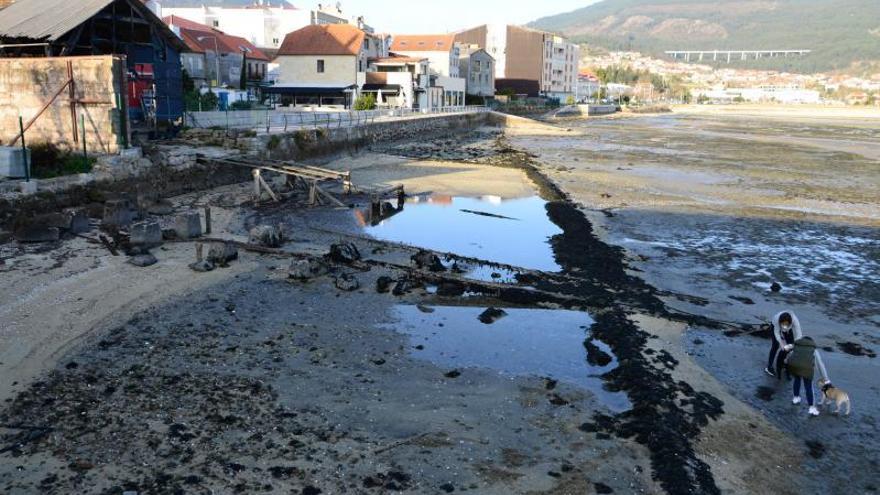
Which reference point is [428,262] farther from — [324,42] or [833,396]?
[324,42]

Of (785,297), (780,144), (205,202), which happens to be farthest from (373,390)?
(780,144)

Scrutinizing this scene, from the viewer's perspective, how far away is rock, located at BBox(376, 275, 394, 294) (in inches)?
529

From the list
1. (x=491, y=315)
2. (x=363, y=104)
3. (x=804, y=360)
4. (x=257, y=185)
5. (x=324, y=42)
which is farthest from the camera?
(x=324, y=42)

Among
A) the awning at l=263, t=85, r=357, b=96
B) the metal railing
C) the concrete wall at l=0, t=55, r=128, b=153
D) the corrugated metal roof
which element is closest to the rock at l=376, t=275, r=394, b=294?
the concrete wall at l=0, t=55, r=128, b=153

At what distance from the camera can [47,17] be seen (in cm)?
2239

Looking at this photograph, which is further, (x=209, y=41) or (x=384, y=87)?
(x=384, y=87)

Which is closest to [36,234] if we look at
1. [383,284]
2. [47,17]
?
[383,284]

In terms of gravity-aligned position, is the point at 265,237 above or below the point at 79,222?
below

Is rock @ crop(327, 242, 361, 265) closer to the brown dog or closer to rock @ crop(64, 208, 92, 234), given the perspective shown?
rock @ crop(64, 208, 92, 234)

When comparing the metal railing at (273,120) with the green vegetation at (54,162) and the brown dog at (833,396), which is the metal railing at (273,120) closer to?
the green vegetation at (54,162)

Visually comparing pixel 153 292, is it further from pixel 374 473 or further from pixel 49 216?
pixel 374 473

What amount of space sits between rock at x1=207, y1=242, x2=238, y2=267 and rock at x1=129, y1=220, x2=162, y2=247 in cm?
175

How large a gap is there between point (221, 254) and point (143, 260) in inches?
63.0

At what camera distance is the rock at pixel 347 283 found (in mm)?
13347
